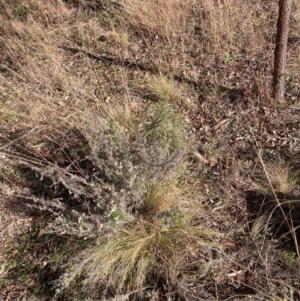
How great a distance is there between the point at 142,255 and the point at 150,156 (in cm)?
60

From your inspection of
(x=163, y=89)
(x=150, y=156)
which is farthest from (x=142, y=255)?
(x=163, y=89)

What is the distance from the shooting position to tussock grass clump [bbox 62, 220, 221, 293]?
2.21 meters

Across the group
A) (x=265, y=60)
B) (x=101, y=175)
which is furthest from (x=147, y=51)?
(x=101, y=175)

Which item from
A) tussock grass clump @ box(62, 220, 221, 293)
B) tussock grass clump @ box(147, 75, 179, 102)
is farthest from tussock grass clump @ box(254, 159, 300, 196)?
tussock grass clump @ box(147, 75, 179, 102)

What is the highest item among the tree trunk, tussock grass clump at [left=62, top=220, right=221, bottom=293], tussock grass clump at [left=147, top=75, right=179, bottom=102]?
the tree trunk

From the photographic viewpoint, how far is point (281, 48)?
9.36 ft

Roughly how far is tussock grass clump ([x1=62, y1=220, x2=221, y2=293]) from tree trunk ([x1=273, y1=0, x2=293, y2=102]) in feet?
4.22

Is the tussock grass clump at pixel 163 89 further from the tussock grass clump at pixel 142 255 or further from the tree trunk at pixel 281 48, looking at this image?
the tussock grass clump at pixel 142 255

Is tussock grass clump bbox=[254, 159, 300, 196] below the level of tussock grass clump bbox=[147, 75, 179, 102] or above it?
below

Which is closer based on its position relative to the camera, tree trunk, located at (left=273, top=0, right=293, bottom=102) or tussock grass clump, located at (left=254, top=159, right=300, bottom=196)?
tussock grass clump, located at (left=254, top=159, right=300, bottom=196)

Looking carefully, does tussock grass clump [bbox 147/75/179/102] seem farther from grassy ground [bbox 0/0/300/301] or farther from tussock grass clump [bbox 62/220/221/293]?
tussock grass clump [bbox 62/220/221/293]

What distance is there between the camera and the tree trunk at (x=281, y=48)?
105 inches

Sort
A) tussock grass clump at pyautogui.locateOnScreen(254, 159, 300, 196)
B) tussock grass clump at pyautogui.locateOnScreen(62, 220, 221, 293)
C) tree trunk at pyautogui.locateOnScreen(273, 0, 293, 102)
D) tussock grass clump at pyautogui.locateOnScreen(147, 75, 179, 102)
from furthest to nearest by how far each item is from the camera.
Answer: tussock grass clump at pyautogui.locateOnScreen(147, 75, 179, 102) → tree trunk at pyautogui.locateOnScreen(273, 0, 293, 102) → tussock grass clump at pyautogui.locateOnScreen(254, 159, 300, 196) → tussock grass clump at pyautogui.locateOnScreen(62, 220, 221, 293)

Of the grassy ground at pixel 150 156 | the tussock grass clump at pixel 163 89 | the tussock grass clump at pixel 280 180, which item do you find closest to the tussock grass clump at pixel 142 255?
the grassy ground at pixel 150 156
